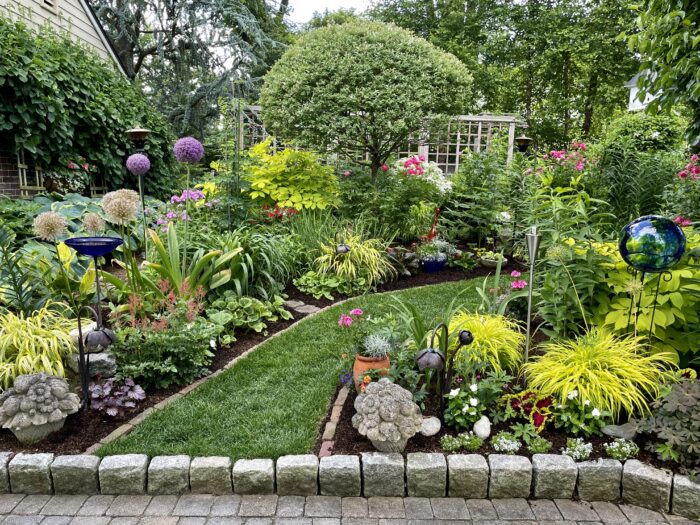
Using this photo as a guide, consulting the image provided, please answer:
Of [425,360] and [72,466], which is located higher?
[425,360]

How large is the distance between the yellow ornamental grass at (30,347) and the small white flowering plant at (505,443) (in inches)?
98.4

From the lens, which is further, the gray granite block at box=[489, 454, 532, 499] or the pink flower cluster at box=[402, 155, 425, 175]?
the pink flower cluster at box=[402, 155, 425, 175]

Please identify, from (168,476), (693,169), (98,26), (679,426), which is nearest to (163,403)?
(168,476)

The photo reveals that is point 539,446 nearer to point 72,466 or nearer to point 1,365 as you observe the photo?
point 72,466

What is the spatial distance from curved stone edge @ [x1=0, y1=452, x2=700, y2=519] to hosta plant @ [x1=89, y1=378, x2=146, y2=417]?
452 mm

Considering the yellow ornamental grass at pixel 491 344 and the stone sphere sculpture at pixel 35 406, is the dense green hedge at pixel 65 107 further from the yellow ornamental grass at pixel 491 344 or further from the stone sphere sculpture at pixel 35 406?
the yellow ornamental grass at pixel 491 344

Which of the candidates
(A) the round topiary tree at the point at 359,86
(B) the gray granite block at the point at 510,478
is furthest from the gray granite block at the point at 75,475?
(A) the round topiary tree at the point at 359,86

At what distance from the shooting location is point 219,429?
2648 millimetres

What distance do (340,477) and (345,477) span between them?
0.9 inches

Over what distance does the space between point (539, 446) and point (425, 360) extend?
74 cm

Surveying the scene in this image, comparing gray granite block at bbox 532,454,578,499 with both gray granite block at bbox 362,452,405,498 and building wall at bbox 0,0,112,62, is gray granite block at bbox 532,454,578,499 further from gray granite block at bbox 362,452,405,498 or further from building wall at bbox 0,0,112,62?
building wall at bbox 0,0,112,62

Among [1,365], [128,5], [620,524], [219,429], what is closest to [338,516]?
[219,429]

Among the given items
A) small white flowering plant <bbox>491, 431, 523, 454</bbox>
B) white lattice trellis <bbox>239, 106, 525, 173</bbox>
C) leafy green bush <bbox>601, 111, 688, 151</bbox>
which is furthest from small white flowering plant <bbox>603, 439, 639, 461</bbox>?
leafy green bush <bbox>601, 111, 688, 151</bbox>

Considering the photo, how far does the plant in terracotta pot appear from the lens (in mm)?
2861
